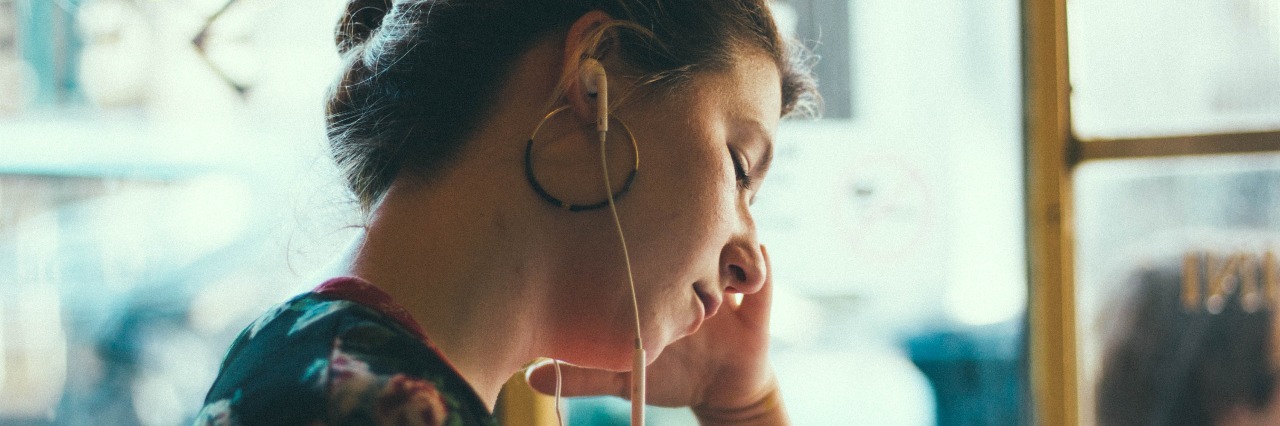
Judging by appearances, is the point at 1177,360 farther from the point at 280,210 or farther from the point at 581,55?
the point at 280,210

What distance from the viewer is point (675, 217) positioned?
2.34 ft

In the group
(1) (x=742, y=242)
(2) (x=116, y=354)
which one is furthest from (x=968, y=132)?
(2) (x=116, y=354)

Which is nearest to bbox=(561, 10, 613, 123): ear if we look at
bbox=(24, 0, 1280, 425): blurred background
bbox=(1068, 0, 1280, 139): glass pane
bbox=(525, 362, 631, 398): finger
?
bbox=(525, 362, 631, 398): finger

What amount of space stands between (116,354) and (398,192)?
3.06 feet

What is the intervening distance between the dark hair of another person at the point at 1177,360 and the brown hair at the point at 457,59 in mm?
919

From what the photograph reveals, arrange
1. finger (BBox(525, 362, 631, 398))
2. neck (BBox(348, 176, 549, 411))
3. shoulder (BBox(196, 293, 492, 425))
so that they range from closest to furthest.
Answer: shoulder (BBox(196, 293, 492, 425)) < neck (BBox(348, 176, 549, 411)) < finger (BBox(525, 362, 631, 398))

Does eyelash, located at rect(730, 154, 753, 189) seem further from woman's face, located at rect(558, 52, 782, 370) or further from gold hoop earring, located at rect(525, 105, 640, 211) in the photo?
gold hoop earring, located at rect(525, 105, 640, 211)

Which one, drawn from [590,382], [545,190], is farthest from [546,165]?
[590,382]

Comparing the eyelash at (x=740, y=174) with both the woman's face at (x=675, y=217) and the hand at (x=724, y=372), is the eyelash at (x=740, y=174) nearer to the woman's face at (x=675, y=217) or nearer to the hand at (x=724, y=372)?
the woman's face at (x=675, y=217)

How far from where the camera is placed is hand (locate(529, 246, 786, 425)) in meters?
1.11

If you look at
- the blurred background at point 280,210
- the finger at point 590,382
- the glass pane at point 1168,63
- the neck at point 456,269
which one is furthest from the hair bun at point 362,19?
the glass pane at point 1168,63

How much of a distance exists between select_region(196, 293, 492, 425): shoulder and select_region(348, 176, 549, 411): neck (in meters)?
0.08

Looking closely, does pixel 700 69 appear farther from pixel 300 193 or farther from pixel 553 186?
pixel 300 193

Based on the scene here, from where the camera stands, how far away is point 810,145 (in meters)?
1.40
